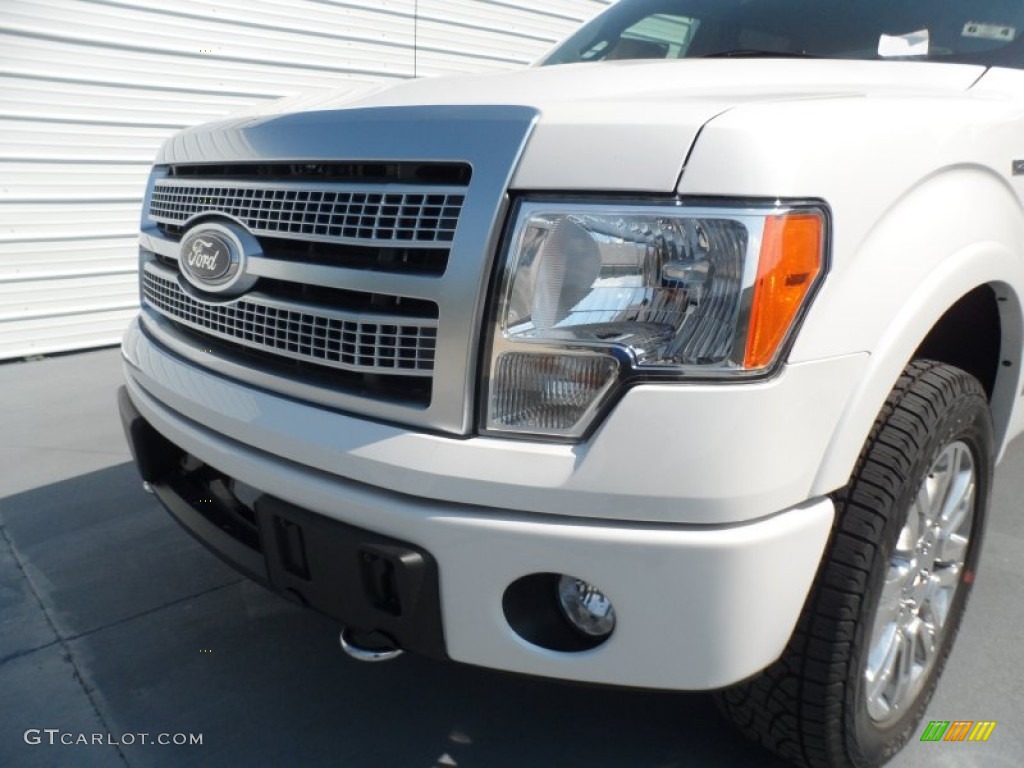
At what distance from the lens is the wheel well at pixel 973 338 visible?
1.92m

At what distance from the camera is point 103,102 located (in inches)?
213

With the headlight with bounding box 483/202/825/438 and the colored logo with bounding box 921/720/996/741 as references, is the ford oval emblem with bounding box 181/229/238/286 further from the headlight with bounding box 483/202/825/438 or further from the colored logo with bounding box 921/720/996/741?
the colored logo with bounding box 921/720/996/741

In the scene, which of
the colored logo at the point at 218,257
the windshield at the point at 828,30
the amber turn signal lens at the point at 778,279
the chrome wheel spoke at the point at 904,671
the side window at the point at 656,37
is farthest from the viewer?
the side window at the point at 656,37

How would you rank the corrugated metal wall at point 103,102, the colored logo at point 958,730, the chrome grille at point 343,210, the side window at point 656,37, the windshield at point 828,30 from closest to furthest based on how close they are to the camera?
the chrome grille at point 343,210 < the colored logo at point 958,730 < the windshield at point 828,30 < the side window at point 656,37 < the corrugated metal wall at point 103,102

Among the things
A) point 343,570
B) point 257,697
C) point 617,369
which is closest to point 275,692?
Result: point 257,697

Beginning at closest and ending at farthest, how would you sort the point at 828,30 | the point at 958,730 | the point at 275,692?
the point at 958,730 < the point at 275,692 < the point at 828,30

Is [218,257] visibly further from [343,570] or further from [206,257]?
[343,570]

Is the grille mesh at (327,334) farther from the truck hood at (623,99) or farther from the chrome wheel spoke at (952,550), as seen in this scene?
the chrome wheel spoke at (952,550)

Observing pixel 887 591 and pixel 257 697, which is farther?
pixel 257 697

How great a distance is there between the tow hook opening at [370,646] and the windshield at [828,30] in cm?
178

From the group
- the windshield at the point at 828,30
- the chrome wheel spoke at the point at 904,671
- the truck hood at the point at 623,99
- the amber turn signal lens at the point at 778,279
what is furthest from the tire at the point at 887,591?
the windshield at the point at 828,30

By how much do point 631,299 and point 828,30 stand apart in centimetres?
159

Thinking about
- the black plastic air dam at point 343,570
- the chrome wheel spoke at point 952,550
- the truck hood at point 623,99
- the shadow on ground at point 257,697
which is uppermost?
the truck hood at point 623,99

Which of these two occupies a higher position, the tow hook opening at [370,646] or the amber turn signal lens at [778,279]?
the amber turn signal lens at [778,279]
